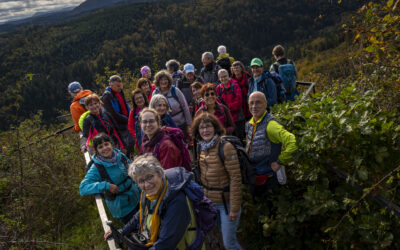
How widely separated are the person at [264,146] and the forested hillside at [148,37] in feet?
189

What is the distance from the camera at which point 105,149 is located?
113 inches

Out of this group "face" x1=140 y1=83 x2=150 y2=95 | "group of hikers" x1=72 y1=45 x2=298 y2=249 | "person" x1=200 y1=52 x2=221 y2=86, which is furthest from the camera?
"person" x1=200 y1=52 x2=221 y2=86

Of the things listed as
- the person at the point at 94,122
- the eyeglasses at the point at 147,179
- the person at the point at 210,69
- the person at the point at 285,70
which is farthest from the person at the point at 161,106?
the person at the point at 285,70

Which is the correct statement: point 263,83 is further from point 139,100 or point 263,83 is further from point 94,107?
point 94,107

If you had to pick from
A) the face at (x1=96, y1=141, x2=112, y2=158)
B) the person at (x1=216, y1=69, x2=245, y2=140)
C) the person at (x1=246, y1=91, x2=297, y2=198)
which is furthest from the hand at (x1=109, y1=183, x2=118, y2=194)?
the person at (x1=216, y1=69, x2=245, y2=140)

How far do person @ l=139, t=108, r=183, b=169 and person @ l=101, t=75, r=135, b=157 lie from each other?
1722mm

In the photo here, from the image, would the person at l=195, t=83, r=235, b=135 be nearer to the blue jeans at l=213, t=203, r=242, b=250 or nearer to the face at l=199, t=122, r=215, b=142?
the face at l=199, t=122, r=215, b=142

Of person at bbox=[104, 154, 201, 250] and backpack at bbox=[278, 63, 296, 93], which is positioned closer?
person at bbox=[104, 154, 201, 250]

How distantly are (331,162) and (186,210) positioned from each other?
1260 mm

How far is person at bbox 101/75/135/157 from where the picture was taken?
4.52 m

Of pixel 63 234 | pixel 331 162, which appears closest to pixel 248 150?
pixel 331 162

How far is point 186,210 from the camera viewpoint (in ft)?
6.12

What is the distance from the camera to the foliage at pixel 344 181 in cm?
178

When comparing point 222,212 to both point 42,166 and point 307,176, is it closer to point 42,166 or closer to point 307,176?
point 307,176
